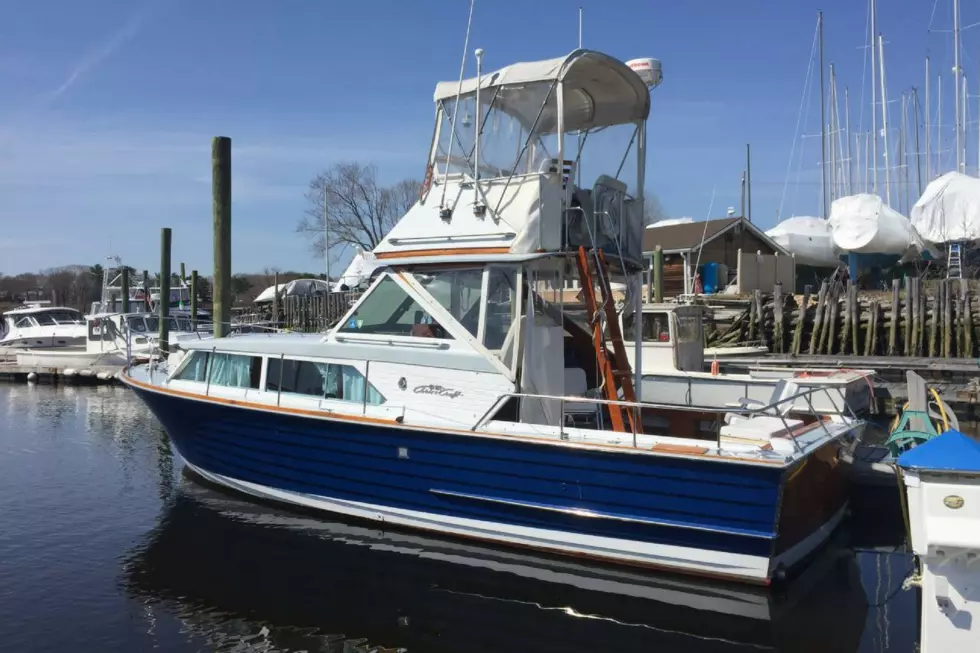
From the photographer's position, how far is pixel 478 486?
813cm

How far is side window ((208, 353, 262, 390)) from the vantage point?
9.93 metres

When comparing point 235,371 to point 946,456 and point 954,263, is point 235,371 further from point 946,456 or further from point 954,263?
point 954,263

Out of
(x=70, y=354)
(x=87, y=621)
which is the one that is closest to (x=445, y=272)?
(x=87, y=621)

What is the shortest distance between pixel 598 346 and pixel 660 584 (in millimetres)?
2497

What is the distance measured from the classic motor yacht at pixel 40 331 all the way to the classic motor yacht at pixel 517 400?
82.2ft

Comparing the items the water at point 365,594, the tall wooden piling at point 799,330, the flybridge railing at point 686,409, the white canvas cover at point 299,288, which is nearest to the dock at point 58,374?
the water at point 365,594

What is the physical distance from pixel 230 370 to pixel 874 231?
96.2ft

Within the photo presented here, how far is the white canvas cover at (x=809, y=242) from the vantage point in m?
33.8

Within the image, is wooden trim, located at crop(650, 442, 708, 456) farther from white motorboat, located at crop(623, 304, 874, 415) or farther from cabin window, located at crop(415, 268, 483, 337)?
white motorboat, located at crop(623, 304, 874, 415)

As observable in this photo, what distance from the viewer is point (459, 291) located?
8.81 m

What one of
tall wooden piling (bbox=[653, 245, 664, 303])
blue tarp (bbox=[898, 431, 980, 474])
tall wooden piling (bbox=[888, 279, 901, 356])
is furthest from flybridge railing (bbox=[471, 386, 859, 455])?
tall wooden piling (bbox=[653, 245, 664, 303])

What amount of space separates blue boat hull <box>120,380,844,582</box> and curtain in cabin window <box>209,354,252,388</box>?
0.41 m

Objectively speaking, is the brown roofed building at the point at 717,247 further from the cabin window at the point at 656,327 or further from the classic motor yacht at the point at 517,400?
the classic motor yacht at the point at 517,400

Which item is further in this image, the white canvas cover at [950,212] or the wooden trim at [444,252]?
the white canvas cover at [950,212]
